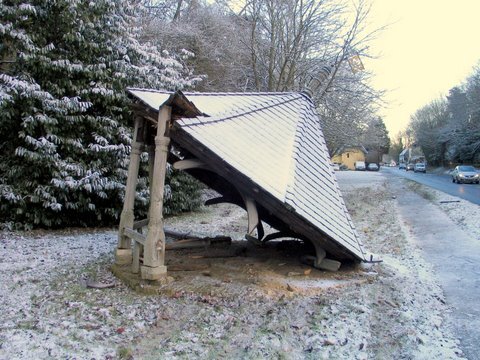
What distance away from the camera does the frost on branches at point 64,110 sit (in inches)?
375

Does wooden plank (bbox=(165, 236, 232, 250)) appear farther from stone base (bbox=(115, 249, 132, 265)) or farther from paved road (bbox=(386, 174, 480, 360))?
paved road (bbox=(386, 174, 480, 360))

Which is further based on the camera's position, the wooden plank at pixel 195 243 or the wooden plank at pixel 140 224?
the wooden plank at pixel 195 243

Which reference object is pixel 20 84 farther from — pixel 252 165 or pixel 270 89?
pixel 270 89

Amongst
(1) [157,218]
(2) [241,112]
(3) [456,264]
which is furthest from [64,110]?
(3) [456,264]

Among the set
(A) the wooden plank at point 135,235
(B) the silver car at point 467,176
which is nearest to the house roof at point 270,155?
(A) the wooden plank at point 135,235

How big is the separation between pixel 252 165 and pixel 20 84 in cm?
628

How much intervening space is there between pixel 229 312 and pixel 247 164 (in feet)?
6.15

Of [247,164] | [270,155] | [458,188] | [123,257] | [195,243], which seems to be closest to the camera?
[247,164]

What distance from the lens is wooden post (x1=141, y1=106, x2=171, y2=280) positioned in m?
5.45

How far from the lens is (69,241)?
30.3ft

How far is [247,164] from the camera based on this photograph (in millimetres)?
5598

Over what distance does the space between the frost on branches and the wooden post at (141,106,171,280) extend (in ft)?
16.2

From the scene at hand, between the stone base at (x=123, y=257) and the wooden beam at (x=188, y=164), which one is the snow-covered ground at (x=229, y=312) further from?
the wooden beam at (x=188, y=164)

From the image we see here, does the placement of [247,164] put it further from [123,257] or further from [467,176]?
[467,176]
